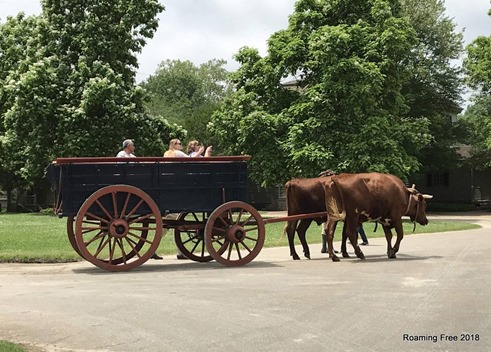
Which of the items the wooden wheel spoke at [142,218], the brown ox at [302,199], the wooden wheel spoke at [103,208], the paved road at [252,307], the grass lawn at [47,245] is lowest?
the paved road at [252,307]

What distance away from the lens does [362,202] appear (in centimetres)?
1494

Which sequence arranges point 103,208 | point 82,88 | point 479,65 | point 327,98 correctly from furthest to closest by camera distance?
point 479,65 < point 82,88 < point 327,98 < point 103,208

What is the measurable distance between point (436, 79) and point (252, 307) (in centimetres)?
4403

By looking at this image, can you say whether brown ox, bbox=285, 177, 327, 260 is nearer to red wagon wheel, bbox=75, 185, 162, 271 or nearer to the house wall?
red wagon wheel, bbox=75, 185, 162, 271

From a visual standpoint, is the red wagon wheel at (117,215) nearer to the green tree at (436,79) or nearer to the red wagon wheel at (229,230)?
the red wagon wheel at (229,230)

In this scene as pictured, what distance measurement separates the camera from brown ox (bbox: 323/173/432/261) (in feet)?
48.6

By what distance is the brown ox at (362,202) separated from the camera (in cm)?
1483

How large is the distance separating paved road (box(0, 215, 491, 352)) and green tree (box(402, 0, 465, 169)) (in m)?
36.2

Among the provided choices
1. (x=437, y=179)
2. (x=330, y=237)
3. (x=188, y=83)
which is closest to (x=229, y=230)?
(x=330, y=237)

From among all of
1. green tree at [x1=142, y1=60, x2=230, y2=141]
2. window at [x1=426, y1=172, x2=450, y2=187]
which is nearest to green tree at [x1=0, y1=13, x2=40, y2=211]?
window at [x1=426, y1=172, x2=450, y2=187]

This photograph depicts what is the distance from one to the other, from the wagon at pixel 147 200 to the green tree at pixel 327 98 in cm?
1844

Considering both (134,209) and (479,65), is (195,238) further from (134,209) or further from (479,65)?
(479,65)

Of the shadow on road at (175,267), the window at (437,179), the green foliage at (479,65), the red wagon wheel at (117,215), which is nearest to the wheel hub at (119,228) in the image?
the red wagon wheel at (117,215)

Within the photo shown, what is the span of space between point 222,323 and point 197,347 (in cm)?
113
